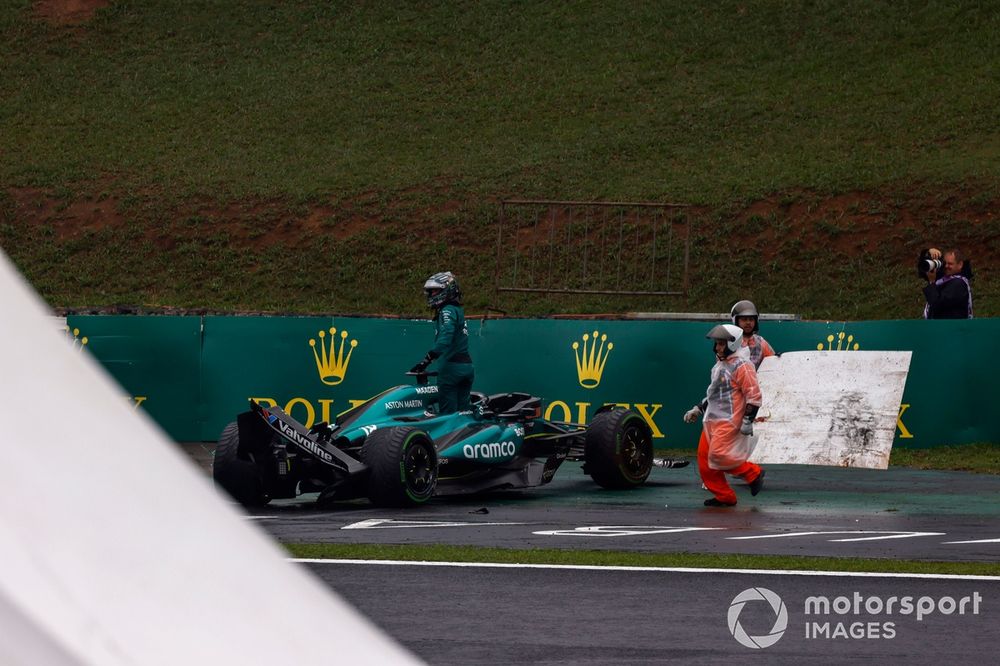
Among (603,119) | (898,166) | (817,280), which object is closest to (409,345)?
(817,280)

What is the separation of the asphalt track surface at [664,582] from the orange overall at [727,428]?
28 centimetres

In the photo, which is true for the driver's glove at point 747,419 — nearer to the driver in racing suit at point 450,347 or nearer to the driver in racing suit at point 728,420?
the driver in racing suit at point 728,420

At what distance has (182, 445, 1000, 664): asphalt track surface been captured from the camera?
6.53 m

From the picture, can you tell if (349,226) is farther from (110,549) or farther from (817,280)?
(110,549)

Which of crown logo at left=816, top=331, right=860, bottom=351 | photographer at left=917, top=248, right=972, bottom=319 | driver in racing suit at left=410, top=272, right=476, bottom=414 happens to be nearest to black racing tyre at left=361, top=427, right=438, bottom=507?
driver in racing suit at left=410, top=272, right=476, bottom=414

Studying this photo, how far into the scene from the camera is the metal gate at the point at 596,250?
2912 cm

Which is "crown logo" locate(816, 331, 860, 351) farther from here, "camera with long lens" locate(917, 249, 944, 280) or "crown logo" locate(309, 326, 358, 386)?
"crown logo" locate(309, 326, 358, 386)

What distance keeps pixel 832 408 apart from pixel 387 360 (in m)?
5.78

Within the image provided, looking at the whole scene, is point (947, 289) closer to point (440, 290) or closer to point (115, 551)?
point (440, 290)

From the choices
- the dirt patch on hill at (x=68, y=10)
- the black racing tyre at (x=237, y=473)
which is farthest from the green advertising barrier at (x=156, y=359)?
the dirt patch on hill at (x=68, y=10)

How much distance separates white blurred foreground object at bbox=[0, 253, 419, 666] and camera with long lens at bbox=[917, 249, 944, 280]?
16844 mm

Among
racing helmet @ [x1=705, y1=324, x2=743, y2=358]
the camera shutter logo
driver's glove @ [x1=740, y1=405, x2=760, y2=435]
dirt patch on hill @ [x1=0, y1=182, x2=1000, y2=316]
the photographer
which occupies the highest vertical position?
dirt patch on hill @ [x1=0, y1=182, x2=1000, y2=316]

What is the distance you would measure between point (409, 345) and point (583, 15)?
31299 mm

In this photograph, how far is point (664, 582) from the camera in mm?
8281
